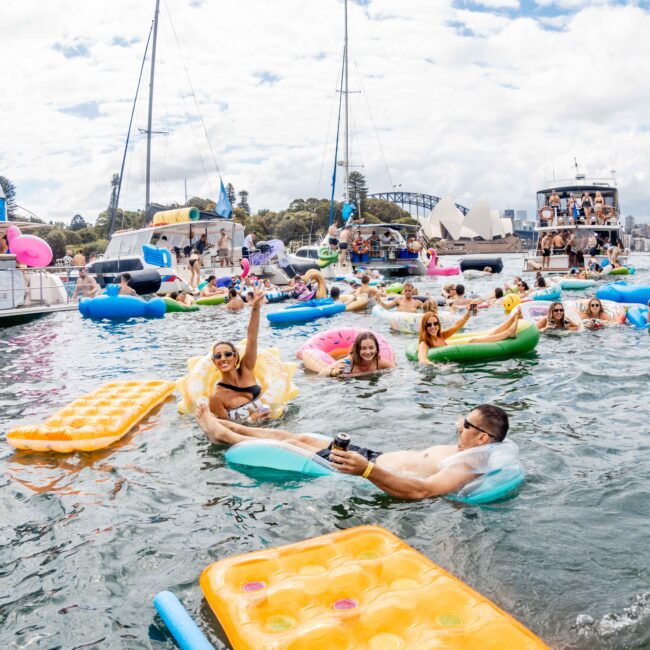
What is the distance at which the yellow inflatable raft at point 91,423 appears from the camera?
5523 millimetres

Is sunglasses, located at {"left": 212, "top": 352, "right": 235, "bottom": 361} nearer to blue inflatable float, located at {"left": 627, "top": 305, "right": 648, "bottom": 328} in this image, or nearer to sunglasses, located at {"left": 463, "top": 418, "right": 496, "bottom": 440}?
sunglasses, located at {"left": 463, "top": 418, "right": 496, "bottom": 440}

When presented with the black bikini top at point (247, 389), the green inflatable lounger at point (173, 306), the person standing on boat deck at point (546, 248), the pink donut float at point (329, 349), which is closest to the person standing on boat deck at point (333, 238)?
the person standing on boat deck at point (546, 248)

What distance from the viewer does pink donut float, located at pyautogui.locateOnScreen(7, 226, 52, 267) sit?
16.1 metres

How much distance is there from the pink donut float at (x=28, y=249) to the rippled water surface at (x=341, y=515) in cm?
930

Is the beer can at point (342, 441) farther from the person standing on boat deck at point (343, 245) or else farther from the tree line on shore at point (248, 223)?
the tree line on shore at point (248, 223)

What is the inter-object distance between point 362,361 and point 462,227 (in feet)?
255

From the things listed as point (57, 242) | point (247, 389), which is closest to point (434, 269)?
point (247, 389)

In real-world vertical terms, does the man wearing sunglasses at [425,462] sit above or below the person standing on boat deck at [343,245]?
below

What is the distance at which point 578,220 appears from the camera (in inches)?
1153

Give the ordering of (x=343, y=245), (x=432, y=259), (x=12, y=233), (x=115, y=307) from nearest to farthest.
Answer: (x=115, y=307) < (x=12, y=233) < (x=343, y=245) < (x=432, y=259)

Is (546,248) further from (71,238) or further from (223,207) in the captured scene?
(71,238)

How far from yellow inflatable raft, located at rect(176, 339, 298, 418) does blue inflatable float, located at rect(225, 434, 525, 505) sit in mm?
1610

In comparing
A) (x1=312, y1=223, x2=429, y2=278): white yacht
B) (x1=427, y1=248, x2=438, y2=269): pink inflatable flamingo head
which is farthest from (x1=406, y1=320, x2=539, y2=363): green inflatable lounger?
(x1=427, y1=248, x2=438, y2=269): pink inflatable flamingo head

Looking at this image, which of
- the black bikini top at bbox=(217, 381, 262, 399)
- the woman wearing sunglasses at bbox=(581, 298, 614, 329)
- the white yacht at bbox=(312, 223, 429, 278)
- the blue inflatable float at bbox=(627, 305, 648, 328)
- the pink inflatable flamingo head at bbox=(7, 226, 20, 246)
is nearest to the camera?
the black bikini top at bbox=(217, 381, 262, 399)
